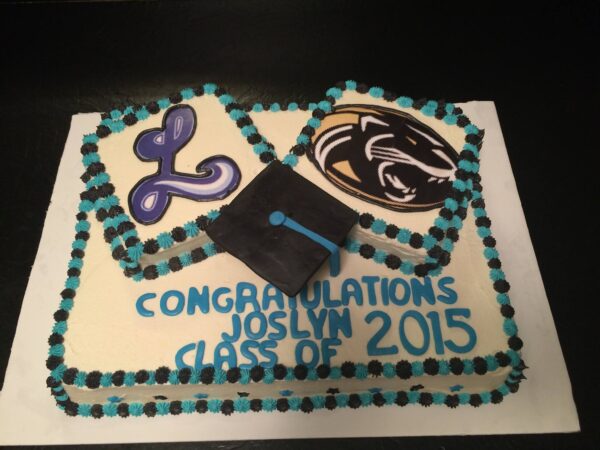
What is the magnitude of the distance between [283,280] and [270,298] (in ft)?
1.10

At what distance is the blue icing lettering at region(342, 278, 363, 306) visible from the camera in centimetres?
278

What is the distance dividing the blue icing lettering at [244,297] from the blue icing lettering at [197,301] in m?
0.19

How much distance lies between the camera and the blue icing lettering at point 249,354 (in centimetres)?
263

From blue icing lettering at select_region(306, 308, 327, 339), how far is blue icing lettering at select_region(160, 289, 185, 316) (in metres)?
0.80

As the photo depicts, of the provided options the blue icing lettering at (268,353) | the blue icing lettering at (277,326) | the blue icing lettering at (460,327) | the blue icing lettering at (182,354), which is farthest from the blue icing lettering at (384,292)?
the blue icing lettering at (182,354)

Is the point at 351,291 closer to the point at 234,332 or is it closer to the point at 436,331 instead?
the point at 436,331

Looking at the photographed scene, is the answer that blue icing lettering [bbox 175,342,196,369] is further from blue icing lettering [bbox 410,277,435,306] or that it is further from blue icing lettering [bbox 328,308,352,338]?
blue icing lettering [bbox 410,277,435,306]

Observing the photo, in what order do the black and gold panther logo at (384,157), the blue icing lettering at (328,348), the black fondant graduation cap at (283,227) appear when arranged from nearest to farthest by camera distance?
the black fondant graduation cap at (283,227) < the blue icing lettering at (328,348) < the black and gold panther logo at (384,157)

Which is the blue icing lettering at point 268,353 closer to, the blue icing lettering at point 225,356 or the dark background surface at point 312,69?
the blue icing lettering at point 225,356

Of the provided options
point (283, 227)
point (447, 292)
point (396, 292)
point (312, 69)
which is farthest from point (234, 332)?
point (312, 69)

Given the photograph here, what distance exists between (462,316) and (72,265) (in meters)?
2.60

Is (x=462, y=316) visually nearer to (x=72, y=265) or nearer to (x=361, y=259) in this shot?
A: (x=361, y=259)

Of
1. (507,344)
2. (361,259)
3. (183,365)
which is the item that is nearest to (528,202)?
(507,344)

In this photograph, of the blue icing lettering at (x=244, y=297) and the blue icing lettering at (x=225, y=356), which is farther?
the blue icing lettering at (x=244, y=297)
